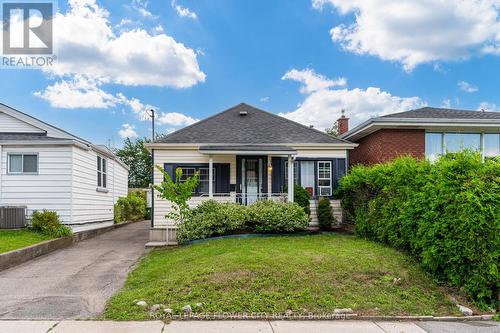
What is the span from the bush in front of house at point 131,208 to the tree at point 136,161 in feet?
40.4

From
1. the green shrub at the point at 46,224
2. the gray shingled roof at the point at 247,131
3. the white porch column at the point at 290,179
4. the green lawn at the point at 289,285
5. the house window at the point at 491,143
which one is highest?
the gray shingled roof at the point at 247,131

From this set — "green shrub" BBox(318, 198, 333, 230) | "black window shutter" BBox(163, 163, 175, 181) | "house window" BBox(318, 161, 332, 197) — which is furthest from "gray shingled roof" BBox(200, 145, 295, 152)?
"green shrub" BBox(318, 198, 333, 230)

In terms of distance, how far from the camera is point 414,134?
43.1 feet

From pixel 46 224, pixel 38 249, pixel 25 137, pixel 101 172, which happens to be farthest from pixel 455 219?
pixel 101 172

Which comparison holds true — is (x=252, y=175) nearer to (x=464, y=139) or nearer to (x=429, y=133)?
(x=429, y=133)

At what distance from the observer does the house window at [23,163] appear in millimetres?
Answer: 12258

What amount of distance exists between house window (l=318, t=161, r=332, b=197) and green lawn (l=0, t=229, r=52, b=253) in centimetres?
1003

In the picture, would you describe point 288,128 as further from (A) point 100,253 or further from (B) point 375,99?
(B) point 375,99

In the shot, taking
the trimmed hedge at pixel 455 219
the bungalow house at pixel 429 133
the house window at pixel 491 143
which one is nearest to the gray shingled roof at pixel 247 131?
the bungalow house at pixel 429 133

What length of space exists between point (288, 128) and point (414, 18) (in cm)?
609

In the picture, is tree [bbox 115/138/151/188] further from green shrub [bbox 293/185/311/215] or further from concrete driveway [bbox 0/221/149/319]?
green shrub [bbox 293/185/311/215]

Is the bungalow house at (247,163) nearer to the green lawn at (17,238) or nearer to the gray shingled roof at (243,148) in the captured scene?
the gray shingled roof at (243,148)

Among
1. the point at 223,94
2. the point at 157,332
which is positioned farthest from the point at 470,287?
the point at 223,94

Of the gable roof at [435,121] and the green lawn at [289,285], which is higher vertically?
the gable roof at [435,121]
